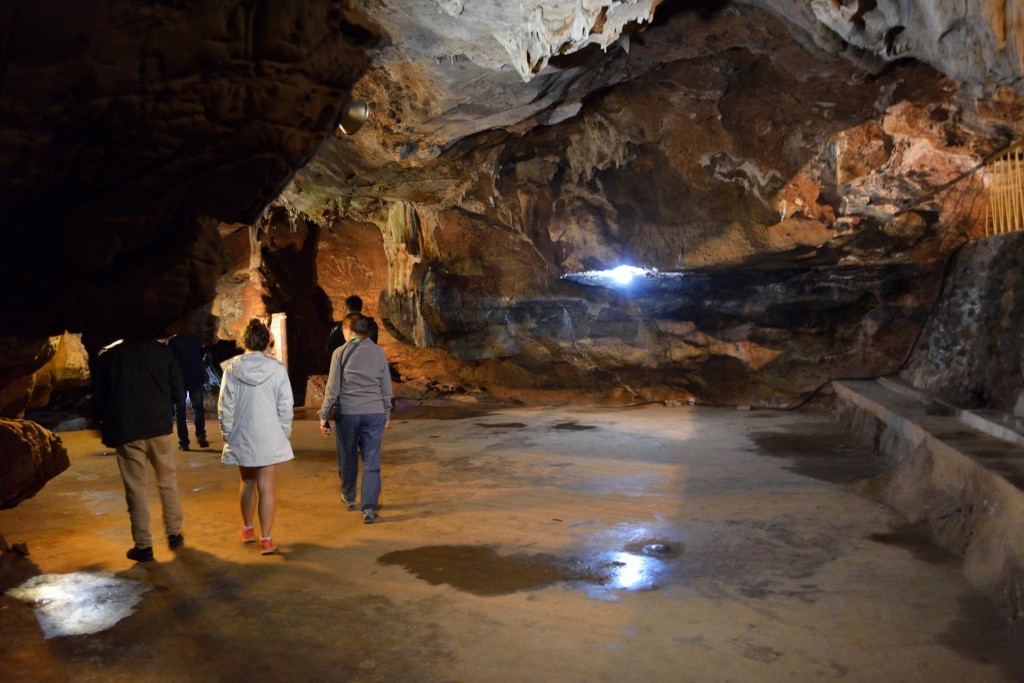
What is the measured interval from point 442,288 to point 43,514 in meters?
8.11

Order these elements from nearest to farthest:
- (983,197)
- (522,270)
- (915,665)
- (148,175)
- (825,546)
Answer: (915,665) → (148,175) → (825,546) → (983,197) → (522,270)

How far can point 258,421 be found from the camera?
524 centimetres

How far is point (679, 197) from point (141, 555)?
318 inches

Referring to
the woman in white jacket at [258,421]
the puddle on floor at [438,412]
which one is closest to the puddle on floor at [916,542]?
the woman in white jacket at [258,421]

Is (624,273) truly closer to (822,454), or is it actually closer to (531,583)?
(822,454)

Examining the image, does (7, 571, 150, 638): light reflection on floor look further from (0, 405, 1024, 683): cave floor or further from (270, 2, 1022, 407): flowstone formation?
(270, 2, 1022, 407): flowstone formation

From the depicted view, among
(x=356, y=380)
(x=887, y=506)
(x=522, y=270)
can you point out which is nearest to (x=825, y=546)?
(x=887, y=506)

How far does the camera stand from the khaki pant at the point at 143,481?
5195mm

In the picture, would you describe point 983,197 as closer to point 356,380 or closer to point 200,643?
point 356,380

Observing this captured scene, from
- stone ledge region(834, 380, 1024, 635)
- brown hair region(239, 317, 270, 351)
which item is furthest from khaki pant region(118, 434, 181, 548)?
stone ledge region(834, 380, 1024, 635)

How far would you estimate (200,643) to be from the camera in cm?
384

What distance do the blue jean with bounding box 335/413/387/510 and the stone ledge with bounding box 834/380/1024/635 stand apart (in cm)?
408

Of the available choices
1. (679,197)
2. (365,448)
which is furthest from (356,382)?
(679,197)

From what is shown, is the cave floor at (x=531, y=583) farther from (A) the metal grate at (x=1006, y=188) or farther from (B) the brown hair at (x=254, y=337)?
(A) the metal grate at (x=1006, y=188)
